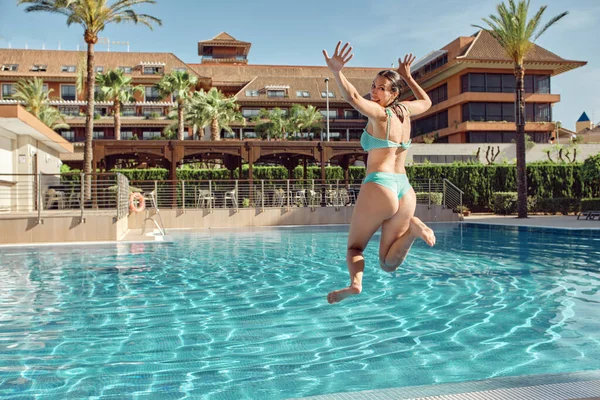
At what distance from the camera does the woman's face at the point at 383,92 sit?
3154 mm

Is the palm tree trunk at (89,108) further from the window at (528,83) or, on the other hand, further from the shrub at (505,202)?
the window at (528,83)

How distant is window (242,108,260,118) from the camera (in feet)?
191

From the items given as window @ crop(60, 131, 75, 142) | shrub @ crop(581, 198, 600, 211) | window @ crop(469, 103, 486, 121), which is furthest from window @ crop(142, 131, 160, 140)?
shrub @ crop(581, 198, 600, 211)

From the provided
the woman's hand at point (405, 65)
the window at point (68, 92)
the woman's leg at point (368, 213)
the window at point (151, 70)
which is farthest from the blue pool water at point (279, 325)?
the window at point (151, 70)

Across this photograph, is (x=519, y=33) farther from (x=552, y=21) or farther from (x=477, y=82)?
(x=477, y=82)

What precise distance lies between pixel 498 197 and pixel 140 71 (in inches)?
1809

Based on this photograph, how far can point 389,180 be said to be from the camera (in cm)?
303

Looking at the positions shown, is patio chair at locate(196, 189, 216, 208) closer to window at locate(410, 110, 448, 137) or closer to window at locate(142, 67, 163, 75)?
window at locate(410, 110, 448, 137)

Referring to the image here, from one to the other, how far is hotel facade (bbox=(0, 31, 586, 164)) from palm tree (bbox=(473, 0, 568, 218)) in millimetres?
16583

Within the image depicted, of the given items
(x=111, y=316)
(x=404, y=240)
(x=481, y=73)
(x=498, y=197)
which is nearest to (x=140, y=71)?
(x=481, y=73)

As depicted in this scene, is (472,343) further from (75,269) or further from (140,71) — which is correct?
(140,71)

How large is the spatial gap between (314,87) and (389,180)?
59933 mm

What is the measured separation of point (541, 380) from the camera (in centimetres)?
304

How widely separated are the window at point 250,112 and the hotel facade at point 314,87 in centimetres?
10
